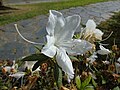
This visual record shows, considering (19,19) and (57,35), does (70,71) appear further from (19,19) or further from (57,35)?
(19,19)

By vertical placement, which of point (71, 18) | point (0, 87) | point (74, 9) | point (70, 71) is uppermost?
point (71, 18)

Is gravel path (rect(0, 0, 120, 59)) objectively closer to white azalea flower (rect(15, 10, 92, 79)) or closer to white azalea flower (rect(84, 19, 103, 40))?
white azalea flower (rect(84, 19, 103, 40))


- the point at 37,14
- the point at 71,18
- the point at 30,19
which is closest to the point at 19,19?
the point at 30,19

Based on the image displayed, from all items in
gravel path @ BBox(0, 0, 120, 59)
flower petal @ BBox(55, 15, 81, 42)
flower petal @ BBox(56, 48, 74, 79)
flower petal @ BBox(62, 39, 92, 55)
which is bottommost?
gravel path @ BBox(0, 0, 120, 59)

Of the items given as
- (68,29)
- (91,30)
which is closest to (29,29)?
(91,30)

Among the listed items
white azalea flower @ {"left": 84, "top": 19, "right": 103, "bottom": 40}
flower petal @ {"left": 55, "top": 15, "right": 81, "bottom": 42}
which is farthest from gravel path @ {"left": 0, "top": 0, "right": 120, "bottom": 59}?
flower petal @ {"left": 55, "top": 15, "right": 81, "bottom": 42}

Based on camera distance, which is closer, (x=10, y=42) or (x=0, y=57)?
(x=0, y=57)

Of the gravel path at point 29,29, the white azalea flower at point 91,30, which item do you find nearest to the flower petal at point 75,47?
the white azalea flower at point 91,30
